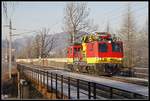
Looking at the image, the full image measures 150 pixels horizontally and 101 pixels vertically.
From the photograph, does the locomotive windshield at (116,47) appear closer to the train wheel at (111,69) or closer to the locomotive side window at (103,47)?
the locomotive side window at (103,47)

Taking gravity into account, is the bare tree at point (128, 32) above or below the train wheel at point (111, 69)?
above

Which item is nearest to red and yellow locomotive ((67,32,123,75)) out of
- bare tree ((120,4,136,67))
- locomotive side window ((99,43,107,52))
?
locomotive side window ((99,43,107,52))

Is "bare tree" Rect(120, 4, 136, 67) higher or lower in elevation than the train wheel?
higher

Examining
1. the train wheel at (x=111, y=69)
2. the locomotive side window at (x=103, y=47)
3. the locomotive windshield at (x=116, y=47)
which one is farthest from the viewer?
the locomotive windshield at (x=116, y=47)

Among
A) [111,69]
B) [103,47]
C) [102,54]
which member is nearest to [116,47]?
[103,47]

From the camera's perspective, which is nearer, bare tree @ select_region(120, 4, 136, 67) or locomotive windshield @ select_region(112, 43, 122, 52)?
locomotive windshield @ select_region(112, 43, 122, 52)

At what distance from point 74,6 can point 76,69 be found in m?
37.3

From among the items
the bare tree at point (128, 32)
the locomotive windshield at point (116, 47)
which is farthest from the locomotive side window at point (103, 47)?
the bare tree at point (128, 32)

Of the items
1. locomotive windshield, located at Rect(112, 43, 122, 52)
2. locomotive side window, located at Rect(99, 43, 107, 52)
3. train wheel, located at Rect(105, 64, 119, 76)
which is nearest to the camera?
train wheel, located at Rect(105, 64, 119, 76)

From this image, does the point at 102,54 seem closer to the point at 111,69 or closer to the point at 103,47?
the point at 103,47

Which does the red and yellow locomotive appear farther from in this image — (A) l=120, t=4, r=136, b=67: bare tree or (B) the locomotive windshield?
(A) l=120, t=4, r=136, b=67: bare tree

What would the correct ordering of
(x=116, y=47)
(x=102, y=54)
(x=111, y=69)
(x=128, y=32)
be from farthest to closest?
(x=128, y=32)
(x=116, y=47)
(x=102, y=54)
(x=111, y=69)

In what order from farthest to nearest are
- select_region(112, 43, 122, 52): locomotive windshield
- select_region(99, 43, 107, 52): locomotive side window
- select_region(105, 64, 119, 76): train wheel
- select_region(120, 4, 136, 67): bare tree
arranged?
select_region(120, 4, 136, 67): bare tree < select_region(112, 43, 122, 52): locomotive windshield < select_region(99, 43, 107, 52): locomotive side window < select_region(105, 64, 119, 76): train wheel

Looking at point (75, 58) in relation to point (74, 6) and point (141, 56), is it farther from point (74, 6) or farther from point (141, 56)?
point (74, 6)
